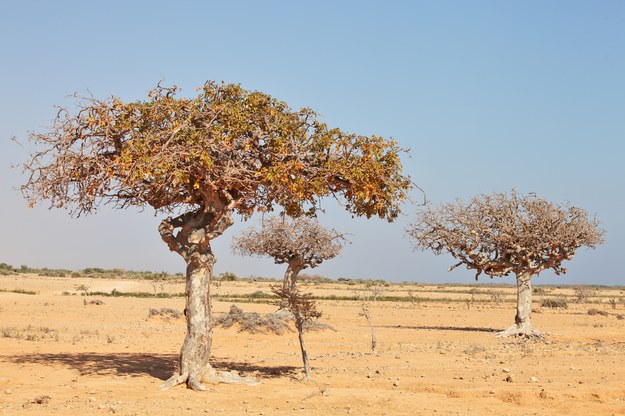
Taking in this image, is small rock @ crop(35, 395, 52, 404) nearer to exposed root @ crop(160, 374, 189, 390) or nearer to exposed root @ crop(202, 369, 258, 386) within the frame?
exposed root @ crop(160, 374, 189, 390)

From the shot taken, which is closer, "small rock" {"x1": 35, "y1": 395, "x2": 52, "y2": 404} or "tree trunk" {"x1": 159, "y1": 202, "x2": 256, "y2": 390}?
"small rock" {"x1": 35, "y1": 395, "x2": 52, "y2": 404}

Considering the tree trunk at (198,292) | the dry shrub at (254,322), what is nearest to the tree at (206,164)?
the tree trunk at (198,292)

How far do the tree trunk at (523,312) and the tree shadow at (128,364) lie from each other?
530 inches

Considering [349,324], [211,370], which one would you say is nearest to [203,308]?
[211,370]

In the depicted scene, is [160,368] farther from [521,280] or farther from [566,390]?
[521,280]

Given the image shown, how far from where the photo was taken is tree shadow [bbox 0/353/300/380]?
18719 mm

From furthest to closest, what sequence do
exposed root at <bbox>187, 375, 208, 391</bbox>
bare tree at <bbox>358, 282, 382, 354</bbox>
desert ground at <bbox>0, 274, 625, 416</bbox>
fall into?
bare tree at <bbox>358, 282, 382, 354</bbox>
exposed root at <bbox>187, 375, 208, 391</bbox>
desert ground at <bbox>0, 274, 625, 416</bbox>

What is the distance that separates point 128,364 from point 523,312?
16.9m

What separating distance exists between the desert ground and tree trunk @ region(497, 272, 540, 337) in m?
0.90

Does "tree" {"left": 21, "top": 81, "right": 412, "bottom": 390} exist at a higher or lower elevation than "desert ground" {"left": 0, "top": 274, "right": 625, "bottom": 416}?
higher

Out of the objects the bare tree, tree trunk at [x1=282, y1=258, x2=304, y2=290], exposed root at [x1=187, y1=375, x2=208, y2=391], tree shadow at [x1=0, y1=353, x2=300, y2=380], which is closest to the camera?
exposed root at [x1=187, y1=375, x2=208, y2=391]

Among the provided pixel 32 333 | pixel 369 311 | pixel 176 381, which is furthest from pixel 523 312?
pixel 369 311

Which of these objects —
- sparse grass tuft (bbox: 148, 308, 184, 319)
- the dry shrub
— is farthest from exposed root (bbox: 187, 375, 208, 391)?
sparse grass tuft (bbox: 148, 308, 184, 319)

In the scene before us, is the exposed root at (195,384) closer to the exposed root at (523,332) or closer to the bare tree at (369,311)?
the bare tree at (369,311)
